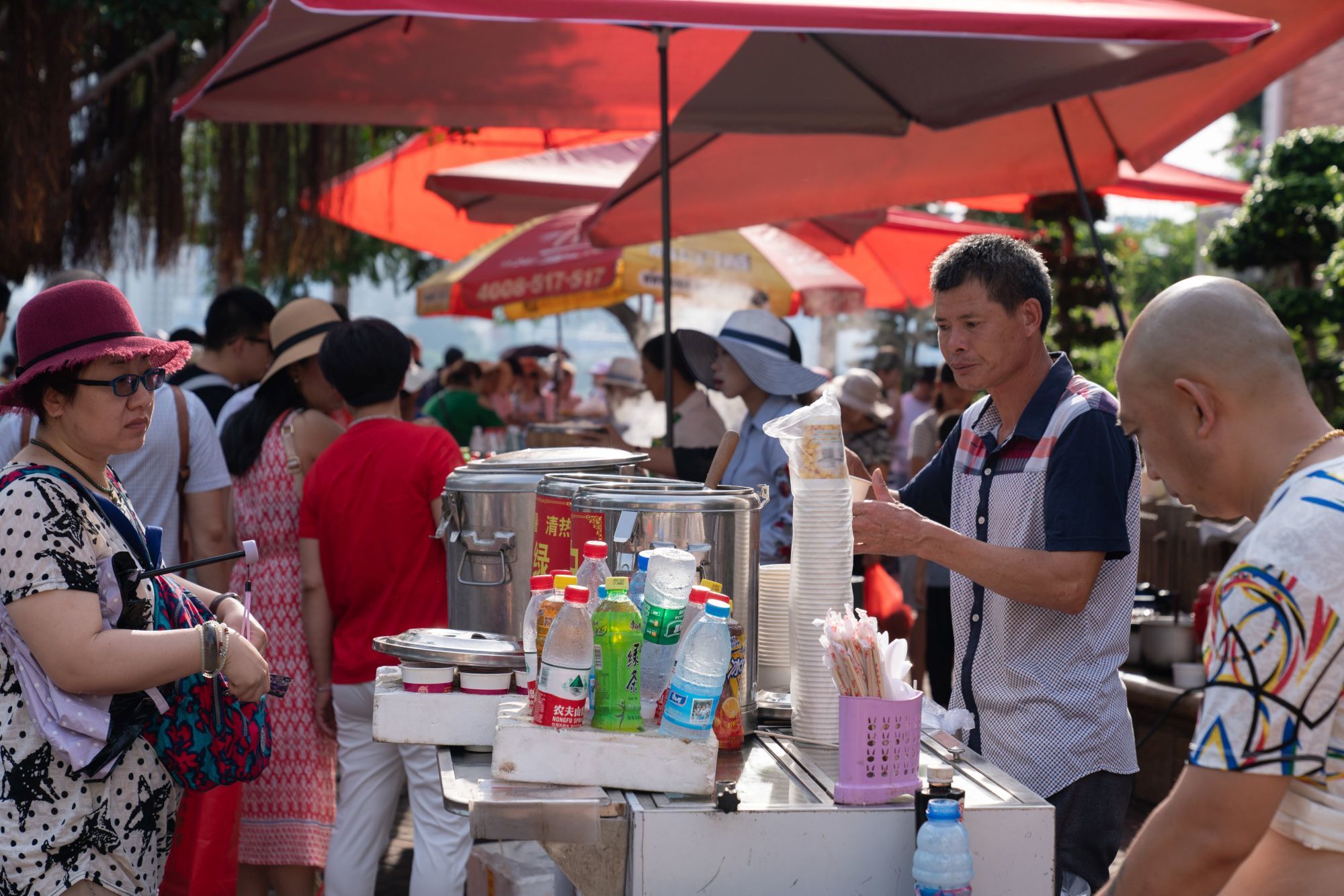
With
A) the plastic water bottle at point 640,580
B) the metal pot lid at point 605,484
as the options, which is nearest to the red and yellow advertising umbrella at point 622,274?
the metal pot lid at point 605,484

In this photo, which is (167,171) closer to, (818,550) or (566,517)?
(566,517)

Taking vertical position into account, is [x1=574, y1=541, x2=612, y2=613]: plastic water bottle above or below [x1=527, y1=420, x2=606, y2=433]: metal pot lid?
below

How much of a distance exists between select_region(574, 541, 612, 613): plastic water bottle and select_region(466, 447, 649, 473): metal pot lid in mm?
1024

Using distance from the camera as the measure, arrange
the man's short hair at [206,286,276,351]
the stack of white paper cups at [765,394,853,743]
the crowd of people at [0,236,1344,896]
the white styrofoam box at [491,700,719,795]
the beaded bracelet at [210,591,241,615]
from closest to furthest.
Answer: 1. the crowd of people at [0,236,1344,896]
2. the white styrofoam box at [491,700,719,795]
3. the stack of white paper cups at [765,394,853,743]
4. the beaded bracelet at [210,591,241,615]
5. the man's short hair at [206,286,276,351]

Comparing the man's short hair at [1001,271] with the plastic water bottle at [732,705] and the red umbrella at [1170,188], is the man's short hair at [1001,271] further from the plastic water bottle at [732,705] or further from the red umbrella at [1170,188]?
the red umbrella at [1170,188]

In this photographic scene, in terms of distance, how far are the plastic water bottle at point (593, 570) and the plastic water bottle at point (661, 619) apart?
0.10 m

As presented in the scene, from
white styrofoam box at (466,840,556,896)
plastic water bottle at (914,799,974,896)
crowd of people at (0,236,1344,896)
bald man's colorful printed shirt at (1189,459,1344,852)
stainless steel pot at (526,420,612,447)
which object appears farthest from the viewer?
stainless steel pot at (526,420,612,447)

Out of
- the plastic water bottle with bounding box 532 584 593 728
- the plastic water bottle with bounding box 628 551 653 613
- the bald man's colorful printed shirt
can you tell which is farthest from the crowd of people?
the plastic water bottle with bounding box 532 584 593 728

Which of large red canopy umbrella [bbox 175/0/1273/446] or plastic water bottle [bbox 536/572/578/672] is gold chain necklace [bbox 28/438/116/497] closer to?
plastic water bottle [bbox 536/572/578/672]

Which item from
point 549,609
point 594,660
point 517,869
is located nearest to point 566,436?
point 517,869

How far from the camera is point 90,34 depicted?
7.71 metres

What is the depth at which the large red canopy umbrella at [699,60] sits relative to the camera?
3.55 metres

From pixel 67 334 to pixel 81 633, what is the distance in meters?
0.69

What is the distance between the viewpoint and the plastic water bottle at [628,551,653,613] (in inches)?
93.7
